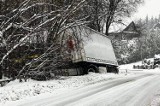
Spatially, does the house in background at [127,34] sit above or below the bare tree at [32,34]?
above

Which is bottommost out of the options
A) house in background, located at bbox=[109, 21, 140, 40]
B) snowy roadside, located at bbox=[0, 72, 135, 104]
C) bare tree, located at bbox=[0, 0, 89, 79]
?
snowy roadside, located at bbox=[0, 72, 135, 104]

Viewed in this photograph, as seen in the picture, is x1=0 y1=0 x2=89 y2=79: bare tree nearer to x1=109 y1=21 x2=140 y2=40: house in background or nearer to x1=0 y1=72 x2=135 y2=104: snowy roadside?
x1=0 y1=72 x2=135 y2=104: snowy roadside

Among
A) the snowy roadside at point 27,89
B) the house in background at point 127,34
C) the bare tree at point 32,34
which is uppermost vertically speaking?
the house in background at point 127,34

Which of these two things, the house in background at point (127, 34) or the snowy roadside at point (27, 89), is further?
the house in background at point (127, 34)

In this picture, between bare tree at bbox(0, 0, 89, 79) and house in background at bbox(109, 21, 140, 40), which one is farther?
house in background at bbox(109, 21, 140, 40)

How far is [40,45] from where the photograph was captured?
800 inches

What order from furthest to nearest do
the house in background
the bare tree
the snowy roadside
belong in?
the house in background, the bare tree, the snowy roadside

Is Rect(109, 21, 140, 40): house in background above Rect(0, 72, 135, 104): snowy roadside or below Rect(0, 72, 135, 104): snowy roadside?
above

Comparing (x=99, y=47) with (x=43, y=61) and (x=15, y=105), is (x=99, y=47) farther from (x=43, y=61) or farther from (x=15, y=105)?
(x=15, y=105)

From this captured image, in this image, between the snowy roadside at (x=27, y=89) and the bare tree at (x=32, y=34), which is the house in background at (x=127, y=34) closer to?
the bare tree at (x=32, y=34)

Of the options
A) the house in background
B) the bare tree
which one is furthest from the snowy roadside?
the house in background

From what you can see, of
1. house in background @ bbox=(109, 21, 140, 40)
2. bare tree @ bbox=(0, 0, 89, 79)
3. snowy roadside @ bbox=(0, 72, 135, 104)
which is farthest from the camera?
house in background @ bbox=(109, 21, 140, 40)

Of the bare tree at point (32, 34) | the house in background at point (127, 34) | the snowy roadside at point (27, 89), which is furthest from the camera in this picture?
the house in background at point (127, 34)

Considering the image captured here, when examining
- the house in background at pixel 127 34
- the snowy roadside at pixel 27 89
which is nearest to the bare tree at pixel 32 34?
the snowy roadside at pixel 27 89
